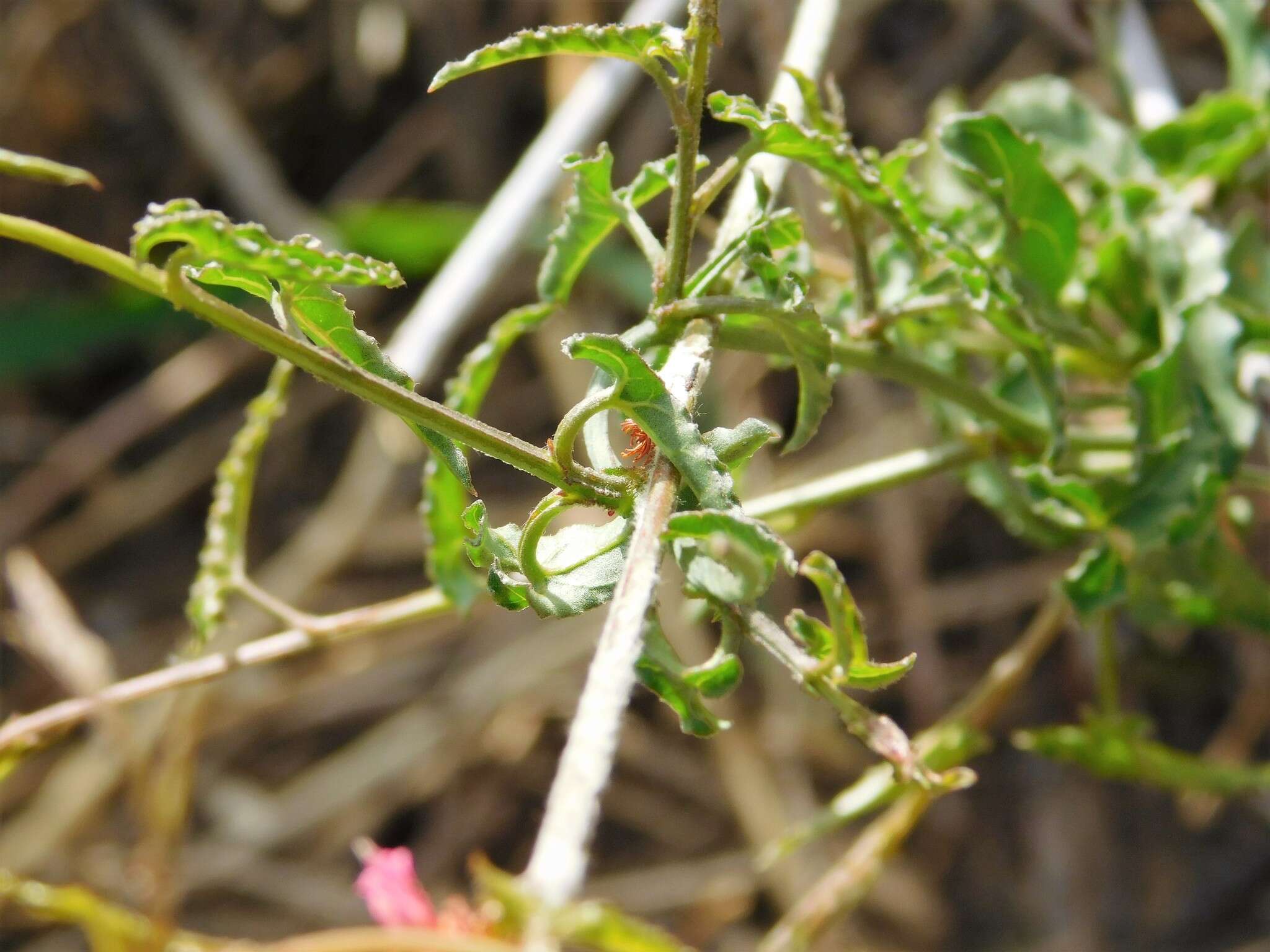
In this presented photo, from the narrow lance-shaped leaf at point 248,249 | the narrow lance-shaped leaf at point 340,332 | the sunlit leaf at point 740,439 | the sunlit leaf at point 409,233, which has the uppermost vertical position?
the sunlit leaf at point 409,233

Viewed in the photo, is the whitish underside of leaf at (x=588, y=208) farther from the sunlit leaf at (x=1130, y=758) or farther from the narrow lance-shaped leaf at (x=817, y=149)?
the sunlit leaf at (x=1130, y=758)

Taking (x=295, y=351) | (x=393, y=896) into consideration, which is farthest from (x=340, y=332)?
(x=393, y=896)

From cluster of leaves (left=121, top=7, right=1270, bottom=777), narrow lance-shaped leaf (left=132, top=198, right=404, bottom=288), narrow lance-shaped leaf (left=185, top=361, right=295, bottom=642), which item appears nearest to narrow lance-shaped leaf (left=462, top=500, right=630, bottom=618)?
cluster of leaves (left=121, top=7, right=1270, bottom=777)

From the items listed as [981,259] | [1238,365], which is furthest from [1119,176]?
[981,259]

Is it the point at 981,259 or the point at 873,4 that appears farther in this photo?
the point at 873,4

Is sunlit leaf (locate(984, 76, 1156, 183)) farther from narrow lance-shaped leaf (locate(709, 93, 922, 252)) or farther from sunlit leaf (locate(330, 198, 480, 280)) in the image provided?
sunlit leaf (locate(330, 198, 480, 280))

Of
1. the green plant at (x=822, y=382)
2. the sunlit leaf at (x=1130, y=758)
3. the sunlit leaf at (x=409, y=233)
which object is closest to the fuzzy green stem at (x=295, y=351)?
the green plant at (x=822, y=382)

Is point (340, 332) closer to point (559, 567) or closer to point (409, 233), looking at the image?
point (559, 567)

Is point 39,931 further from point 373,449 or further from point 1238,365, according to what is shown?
point 1238,365
